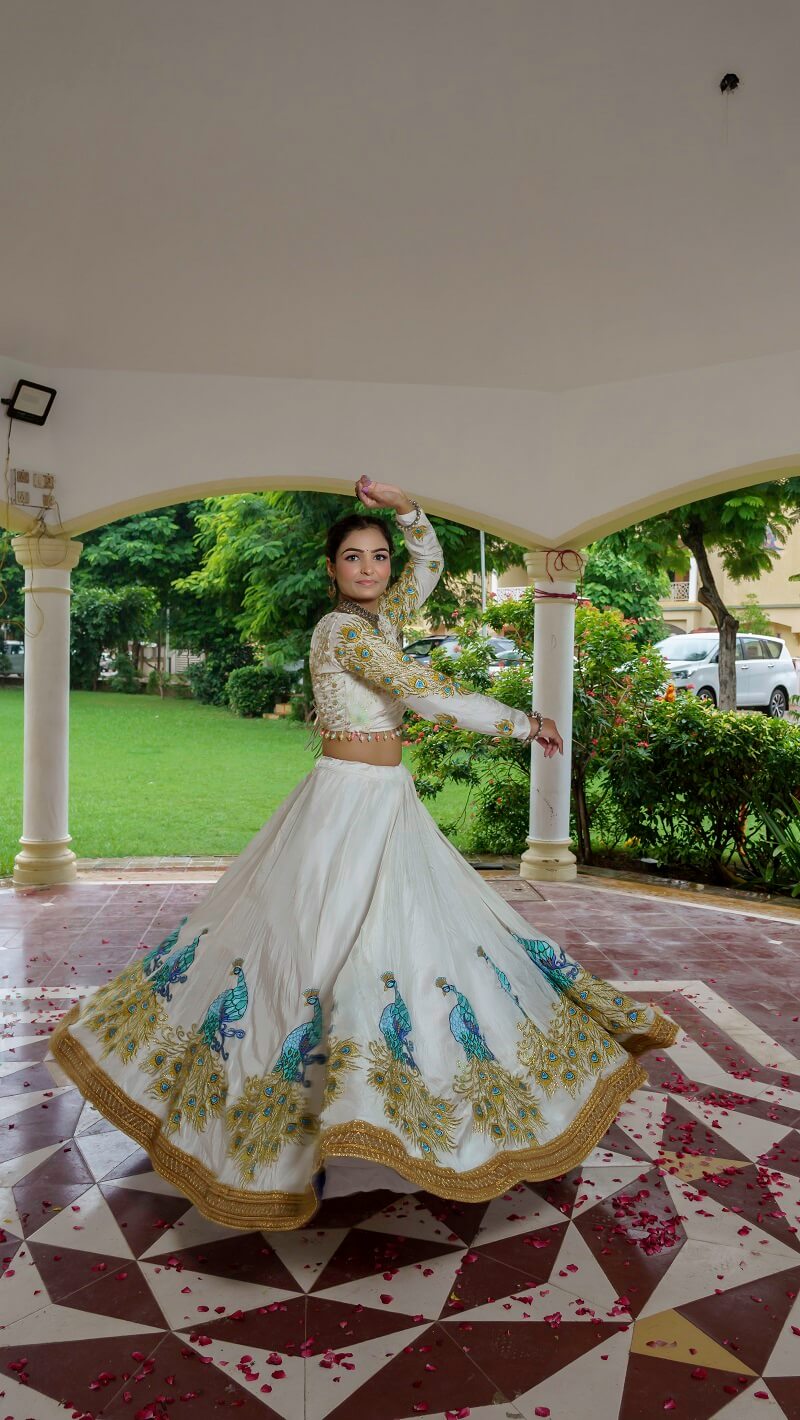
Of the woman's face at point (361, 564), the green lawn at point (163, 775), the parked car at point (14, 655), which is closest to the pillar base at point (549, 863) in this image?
the green lawn at point (163, 775)

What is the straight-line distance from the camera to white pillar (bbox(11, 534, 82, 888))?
6.44 meters

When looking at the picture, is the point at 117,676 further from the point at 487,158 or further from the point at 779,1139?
the point at 779,1139

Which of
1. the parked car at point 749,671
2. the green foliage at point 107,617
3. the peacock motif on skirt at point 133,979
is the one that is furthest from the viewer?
the green foliage at point 107,617

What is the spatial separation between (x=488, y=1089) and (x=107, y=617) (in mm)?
17719

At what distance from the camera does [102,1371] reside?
207 centimetres

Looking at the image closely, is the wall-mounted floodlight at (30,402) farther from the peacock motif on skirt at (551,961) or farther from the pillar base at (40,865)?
the peacock motif on skirt at (551,961)

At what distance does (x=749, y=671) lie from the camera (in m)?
14.6

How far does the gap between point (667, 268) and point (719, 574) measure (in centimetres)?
1727

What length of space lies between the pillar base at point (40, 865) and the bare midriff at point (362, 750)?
13.7 feet

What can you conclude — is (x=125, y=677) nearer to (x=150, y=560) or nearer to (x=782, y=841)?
(x=150, y=560)

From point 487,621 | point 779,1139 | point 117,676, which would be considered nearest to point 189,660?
point 117,676

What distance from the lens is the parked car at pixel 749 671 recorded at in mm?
14391

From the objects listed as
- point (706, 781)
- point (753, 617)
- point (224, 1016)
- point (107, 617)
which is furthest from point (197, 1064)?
point (753, 617)

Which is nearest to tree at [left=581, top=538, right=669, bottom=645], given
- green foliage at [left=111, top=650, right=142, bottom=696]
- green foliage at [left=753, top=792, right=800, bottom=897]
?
green foliage at [left=111, top=650, right=142, bottom=696]
